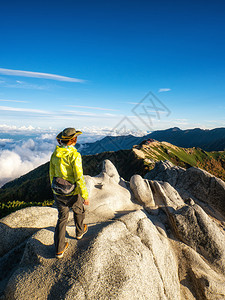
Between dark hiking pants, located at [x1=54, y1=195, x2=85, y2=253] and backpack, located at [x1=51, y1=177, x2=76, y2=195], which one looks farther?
backpack, located at [x1=51, y1=177, x2=76, y2=195]

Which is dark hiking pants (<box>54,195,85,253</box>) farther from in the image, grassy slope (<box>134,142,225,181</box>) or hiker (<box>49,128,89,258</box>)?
grassy slope (<box>134,142,225,181</box>)

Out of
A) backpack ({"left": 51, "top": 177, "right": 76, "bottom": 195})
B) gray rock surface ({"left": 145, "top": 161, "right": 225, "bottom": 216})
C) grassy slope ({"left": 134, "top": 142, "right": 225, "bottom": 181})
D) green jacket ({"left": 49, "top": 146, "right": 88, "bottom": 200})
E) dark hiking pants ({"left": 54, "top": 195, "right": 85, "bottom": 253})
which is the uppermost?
green jacket ({"left": 49, "top": 146, "right": 88, "bottom": 200})

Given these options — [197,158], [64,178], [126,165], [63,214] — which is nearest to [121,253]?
[63,214]

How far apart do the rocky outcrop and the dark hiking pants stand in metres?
0.65

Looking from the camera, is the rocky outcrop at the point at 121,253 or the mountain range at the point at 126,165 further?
the mountain range at the point at 126,165

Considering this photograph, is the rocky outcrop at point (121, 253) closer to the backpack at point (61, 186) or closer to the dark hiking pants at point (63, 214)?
the dark hiking pants at point (63, 214)

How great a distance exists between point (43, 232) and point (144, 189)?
11.4 metres

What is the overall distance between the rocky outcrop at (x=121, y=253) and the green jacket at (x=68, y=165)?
3060 millimetres

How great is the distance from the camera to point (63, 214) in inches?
309

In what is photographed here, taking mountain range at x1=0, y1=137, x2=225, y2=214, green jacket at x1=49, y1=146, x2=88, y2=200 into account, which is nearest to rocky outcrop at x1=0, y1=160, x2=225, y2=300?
green jacket at x1=49, y1=146, x2=88, y2=200

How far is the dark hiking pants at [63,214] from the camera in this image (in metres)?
7.52

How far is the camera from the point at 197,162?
179 meters

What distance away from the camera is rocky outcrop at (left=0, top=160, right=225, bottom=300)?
6773 mm

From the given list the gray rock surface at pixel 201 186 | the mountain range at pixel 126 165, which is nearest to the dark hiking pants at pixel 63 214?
the gray rock surface at pixel 201 186
